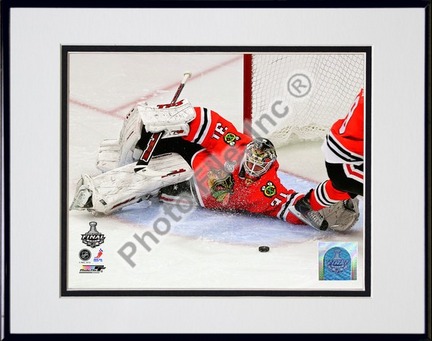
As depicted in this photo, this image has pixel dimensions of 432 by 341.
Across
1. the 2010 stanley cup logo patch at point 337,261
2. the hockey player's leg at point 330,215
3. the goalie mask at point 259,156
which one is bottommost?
the 2010 stanley cup logo patch at point 337,261

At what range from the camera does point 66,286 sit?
279cm

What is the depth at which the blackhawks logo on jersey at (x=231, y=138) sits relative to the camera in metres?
2.82

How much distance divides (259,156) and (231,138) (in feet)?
0.48

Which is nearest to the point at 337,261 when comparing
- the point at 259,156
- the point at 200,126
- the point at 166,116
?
the point at 259,156

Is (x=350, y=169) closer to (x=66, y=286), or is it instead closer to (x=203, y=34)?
(x=203, y=34)

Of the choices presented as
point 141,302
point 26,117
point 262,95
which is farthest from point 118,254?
point 262,95

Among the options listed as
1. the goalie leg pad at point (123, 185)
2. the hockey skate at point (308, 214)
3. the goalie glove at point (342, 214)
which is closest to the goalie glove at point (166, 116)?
the goalie leg pad at point (123, 185)

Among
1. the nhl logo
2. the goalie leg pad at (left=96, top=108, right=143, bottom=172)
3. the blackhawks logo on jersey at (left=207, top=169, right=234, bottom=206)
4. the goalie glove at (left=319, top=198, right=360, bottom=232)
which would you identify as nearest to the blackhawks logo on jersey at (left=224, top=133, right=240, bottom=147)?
the blackhawks logo on jersey at (left=207, top=169, right=234, bottom=206)

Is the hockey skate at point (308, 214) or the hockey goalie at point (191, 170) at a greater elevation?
the hockey goalie at point (191, 170)

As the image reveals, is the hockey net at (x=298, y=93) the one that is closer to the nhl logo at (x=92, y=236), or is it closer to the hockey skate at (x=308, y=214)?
the hockey skate at (x=308, y=214)

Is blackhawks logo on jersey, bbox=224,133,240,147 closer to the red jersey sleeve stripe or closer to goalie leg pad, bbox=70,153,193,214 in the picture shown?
the red jersey sleeve stripe

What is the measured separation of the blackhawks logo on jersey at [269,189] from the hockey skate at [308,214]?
0.10 m

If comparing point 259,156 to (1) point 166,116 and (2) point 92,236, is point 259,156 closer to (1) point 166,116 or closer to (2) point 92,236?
(1) point 166,116

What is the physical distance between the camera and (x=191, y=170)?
2820mm
